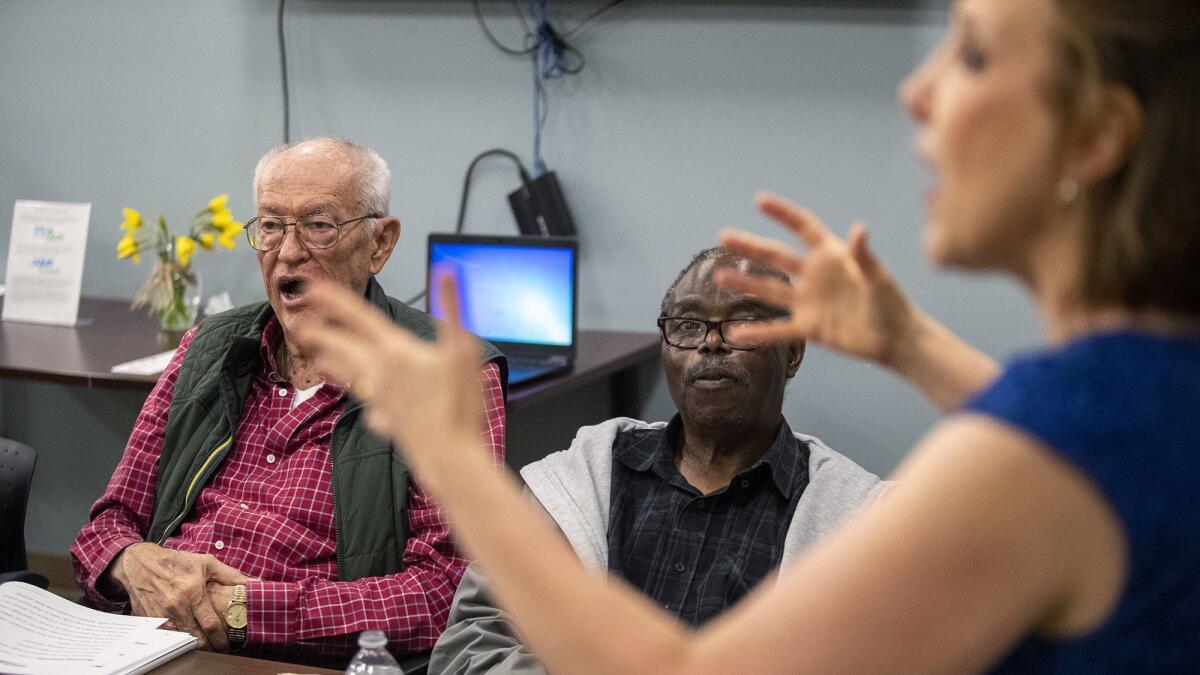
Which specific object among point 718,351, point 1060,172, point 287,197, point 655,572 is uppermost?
point 1060,172

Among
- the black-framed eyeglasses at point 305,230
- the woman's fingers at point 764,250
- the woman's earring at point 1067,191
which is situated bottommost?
the black-framed eyeglasses at point 305,230

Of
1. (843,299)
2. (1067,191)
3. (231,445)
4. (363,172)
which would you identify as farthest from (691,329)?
(1067,191)

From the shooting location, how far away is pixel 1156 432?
71cm

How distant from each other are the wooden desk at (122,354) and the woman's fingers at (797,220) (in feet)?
5.56

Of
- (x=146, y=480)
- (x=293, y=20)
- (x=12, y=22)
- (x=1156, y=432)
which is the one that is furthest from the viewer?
(x=12, y=22)

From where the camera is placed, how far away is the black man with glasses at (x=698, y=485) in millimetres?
1831

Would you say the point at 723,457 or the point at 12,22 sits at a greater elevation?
the point at 12,22

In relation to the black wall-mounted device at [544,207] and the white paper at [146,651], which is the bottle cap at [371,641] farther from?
the black wall-mounted device at [544,207]

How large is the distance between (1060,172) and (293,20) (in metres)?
3.40

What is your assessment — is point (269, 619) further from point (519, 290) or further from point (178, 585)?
point (519, 290)

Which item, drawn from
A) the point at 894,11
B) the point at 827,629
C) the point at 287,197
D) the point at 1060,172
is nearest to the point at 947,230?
the point at 1060,172

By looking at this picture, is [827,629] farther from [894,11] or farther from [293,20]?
[293,20]

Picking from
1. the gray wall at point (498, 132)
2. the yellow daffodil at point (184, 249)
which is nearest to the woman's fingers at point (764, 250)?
the gray wall at point (498, 132)

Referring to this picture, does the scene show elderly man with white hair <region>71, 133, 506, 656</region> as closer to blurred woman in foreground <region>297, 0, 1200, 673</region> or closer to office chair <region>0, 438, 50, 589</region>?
office chair <region>0, 438, 50, 589</region>
